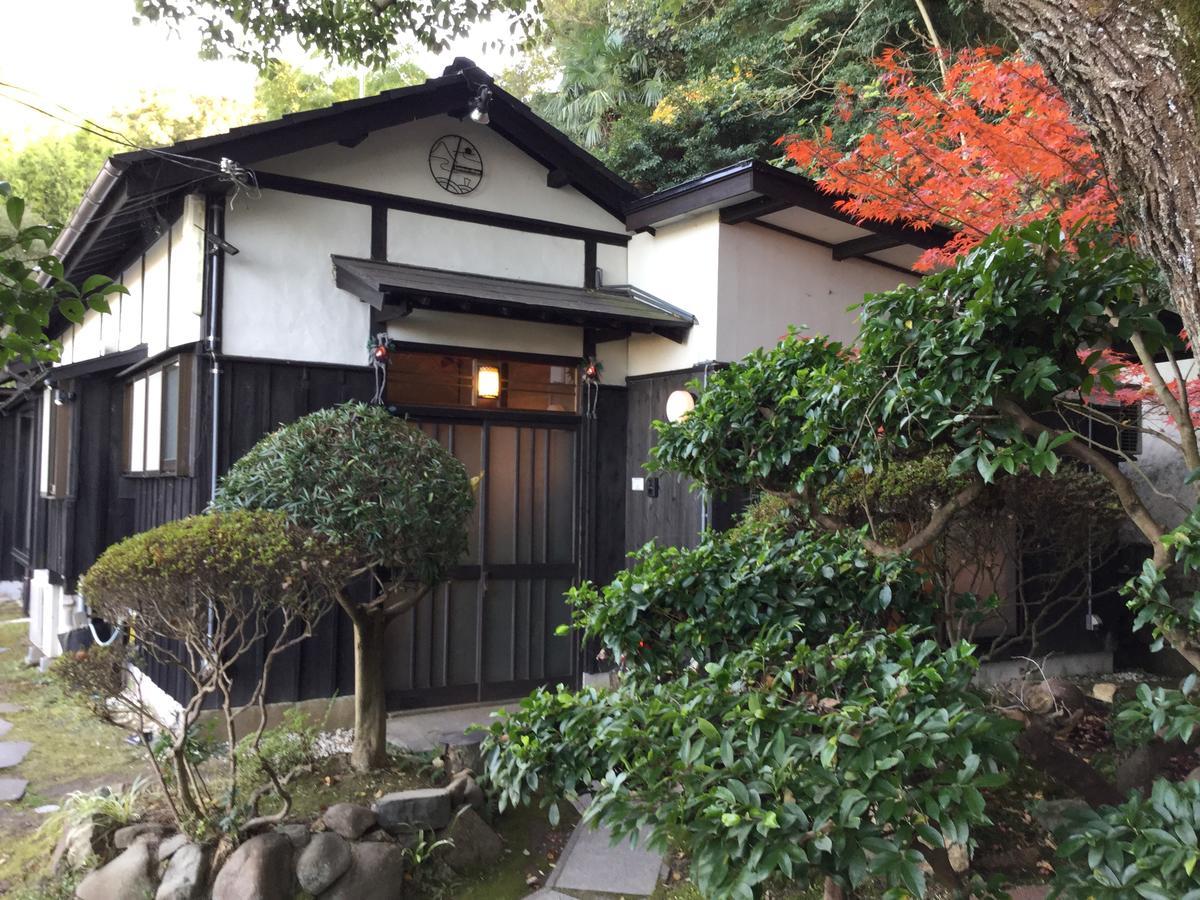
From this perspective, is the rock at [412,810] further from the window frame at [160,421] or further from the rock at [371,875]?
the window frame at [160,421]

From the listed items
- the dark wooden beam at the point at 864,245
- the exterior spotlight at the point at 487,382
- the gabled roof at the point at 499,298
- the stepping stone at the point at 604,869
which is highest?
the dark wooden beam at the point at 864,245

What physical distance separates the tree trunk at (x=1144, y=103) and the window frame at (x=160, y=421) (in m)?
6.27

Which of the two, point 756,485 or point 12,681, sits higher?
point 756,485

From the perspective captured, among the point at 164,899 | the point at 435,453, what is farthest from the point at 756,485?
the point at 164,899

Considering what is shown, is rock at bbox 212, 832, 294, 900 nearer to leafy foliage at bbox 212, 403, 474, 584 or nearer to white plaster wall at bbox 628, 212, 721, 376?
leafy foliage at bbox 212, 403, 474, 584

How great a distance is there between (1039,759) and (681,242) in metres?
5.69

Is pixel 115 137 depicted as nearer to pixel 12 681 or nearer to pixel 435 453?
pixel 435 453

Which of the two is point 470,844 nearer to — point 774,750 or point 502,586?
point 502,586

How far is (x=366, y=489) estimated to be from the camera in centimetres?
526

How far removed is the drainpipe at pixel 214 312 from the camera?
21.8 ft

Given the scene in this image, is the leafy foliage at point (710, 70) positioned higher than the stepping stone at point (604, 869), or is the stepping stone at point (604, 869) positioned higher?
the leafy foliage at point (710, 70)

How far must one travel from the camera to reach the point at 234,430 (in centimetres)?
677

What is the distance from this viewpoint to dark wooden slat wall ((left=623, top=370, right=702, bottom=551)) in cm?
780

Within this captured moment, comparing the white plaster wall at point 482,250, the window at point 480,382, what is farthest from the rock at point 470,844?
the white plaster wall at point 482,250
